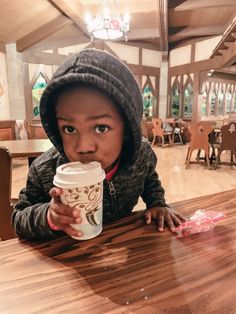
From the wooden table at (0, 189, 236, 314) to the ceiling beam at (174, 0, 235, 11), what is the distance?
19.0 feet

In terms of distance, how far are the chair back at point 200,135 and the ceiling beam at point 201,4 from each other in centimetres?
251

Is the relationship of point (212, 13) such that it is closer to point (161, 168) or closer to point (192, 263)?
point (161, 168)

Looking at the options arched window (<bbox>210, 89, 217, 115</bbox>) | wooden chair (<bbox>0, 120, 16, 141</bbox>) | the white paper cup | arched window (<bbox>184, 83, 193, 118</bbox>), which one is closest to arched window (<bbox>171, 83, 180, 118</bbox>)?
arched window (<bbox>184, 83, 193, 118</bbox>)

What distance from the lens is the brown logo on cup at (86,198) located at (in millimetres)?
450

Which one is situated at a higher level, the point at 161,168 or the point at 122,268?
the point at 122,268

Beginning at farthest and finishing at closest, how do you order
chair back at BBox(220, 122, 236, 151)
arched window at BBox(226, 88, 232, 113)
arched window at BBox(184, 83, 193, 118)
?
arched window at BBox(226, 88, 232, 113) → arched window at BBox(184, 83, 193, 118) → chair back at BBox(220, 122, 236, 151)

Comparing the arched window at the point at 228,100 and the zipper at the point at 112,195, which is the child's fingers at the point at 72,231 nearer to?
the zipper at the point at 112,195

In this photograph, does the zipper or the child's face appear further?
the zipper

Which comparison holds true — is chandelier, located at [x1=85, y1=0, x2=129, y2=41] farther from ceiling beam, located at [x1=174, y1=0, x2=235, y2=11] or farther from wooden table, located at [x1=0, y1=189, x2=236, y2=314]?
wooden table, located at [x1=0, y1=189, x2=236, y2=314]

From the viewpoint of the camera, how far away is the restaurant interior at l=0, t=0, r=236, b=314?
392 millimetres

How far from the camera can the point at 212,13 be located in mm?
6016

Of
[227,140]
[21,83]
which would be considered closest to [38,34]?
[21,83]

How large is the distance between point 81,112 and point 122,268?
0.34 metres

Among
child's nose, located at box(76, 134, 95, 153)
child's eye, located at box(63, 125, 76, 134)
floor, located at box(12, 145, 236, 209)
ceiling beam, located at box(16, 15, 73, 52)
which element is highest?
ceiling beam, located at box(16, 15, 73, 52)
